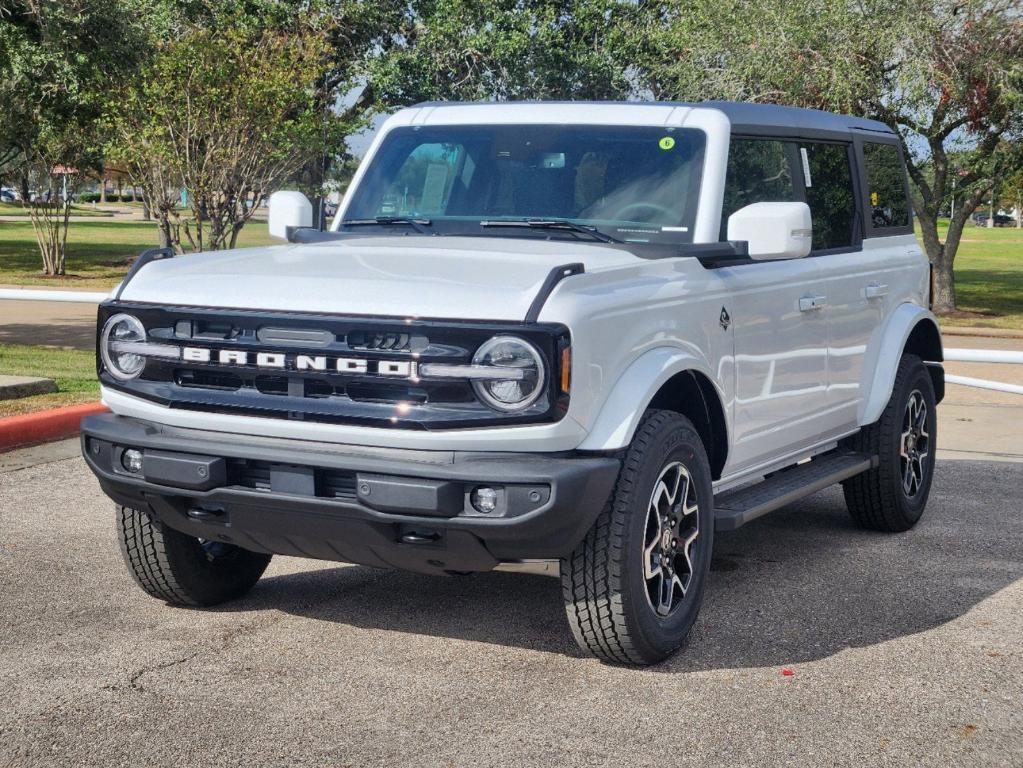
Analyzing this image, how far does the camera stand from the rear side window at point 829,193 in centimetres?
672

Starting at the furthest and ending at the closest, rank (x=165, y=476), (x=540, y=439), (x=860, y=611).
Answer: (x=860, y=611) < (x=165, y=476) < (x=540, y=439)

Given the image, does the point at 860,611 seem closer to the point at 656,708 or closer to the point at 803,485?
the point at 803,485

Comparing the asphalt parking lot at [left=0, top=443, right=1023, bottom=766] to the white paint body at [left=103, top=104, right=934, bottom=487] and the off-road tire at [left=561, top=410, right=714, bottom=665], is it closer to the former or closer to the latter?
the off-road tire at [left=561, top=410, right=714, bottom=665]

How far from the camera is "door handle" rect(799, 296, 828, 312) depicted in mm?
6207

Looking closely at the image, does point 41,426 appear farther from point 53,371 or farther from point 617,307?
point 617,307

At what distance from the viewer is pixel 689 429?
510 cm

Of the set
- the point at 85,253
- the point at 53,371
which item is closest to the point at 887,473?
the point at 53,371

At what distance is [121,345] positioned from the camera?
506cm

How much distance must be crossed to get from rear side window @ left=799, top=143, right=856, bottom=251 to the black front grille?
2698 mm

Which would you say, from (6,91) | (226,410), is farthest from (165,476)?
(6,91)

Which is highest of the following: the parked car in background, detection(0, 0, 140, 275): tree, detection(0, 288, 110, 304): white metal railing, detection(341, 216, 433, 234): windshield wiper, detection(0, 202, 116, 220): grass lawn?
detection(0, 0, 140, 275): tree

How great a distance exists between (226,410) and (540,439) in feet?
3.59

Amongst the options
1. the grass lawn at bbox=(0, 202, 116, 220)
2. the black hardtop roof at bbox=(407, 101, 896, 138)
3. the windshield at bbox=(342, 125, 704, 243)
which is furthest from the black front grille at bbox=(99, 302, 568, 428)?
the grass lawn at bbox=(0, 202, 116, 220)

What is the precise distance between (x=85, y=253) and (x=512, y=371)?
37922mm
